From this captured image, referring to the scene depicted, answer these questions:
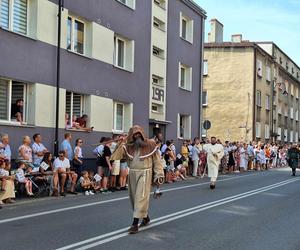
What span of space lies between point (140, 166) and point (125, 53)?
1495 centimetres

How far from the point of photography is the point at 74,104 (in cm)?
2020

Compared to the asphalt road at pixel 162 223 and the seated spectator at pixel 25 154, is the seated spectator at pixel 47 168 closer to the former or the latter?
the seated spectator at pixel 25 154

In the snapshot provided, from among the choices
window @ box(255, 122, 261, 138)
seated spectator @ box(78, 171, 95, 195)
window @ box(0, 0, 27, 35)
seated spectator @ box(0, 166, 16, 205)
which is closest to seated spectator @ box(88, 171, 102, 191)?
seated spectator @ box(78, 171, 95, 195)

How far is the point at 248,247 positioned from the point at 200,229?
1.61 m

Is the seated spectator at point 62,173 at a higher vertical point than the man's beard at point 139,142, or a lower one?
lower

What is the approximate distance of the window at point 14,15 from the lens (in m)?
16.2

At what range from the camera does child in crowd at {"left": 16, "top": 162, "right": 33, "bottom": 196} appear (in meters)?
14.0

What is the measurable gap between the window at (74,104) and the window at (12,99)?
247 cm

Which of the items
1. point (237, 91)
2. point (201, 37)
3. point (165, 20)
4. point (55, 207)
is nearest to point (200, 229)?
point (55, 207)

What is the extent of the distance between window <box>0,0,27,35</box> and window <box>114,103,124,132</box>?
6.70 meters

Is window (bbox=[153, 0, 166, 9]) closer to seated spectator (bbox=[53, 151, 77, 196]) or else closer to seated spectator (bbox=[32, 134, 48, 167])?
seated spectator (bbox=[32, 134, 48, 167])

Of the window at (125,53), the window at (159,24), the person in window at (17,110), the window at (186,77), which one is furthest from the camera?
the window at (186,77)

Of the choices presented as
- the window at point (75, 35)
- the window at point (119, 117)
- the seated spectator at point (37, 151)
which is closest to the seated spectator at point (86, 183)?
the seated spectator at point (37, 151)

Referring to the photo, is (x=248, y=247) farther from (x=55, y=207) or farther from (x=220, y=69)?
(x=220, y=69)
